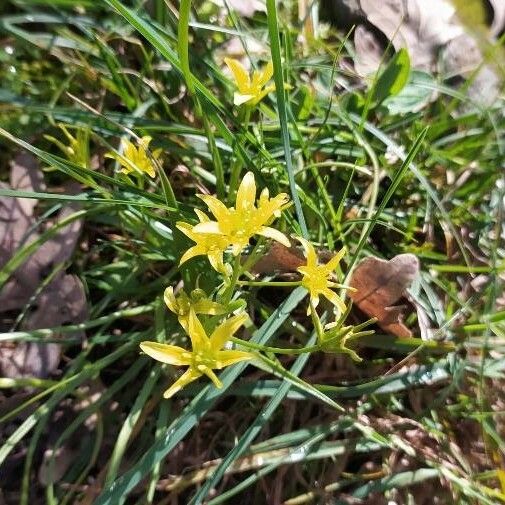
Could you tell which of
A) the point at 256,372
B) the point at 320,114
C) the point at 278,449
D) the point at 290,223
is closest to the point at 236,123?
the point at 290,223

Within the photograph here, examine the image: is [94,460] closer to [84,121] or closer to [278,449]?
[278,449]

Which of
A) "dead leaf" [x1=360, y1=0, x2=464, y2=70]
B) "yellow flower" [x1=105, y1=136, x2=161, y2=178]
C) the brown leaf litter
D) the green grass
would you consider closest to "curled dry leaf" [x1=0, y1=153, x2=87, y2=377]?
the green grass

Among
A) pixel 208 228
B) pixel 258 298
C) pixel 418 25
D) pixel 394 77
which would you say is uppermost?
pixel 418 25

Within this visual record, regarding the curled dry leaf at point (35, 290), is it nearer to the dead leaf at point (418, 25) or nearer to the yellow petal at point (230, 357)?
the yellow petal at point (230, 357)

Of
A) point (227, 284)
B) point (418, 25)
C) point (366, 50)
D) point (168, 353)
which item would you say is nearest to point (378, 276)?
point (227, 284)

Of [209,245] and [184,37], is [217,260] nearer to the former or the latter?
[209,245]

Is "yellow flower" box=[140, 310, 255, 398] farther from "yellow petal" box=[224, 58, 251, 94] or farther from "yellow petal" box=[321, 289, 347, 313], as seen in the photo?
"yellow petal" box=[224, 58, 251, 94]

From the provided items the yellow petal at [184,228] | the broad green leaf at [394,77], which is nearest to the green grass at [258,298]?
the broad green leaf at [394,77]
